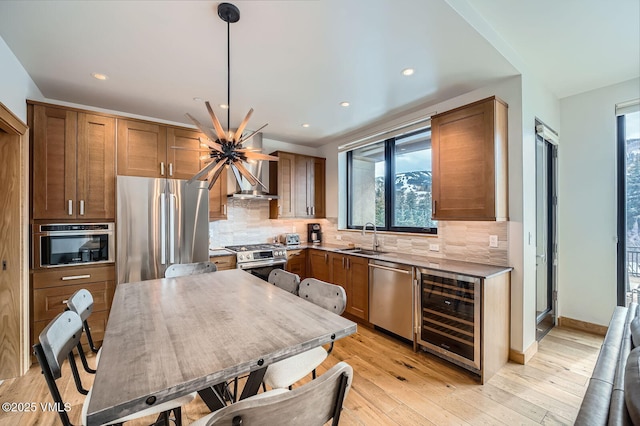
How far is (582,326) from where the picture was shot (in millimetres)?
3201

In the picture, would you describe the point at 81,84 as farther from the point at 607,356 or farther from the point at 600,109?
the point at 600,109

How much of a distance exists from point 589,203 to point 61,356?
4.68 m

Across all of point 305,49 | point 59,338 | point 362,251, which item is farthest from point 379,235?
point 59,338

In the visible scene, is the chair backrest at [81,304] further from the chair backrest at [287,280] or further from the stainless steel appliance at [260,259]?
the stainless steel appliance at [260,259]

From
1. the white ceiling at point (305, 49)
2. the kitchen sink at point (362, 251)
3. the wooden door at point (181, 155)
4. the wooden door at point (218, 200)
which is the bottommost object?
the kitchen sink at point (362, 251)

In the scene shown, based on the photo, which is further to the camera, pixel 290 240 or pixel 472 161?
pixel 290 240

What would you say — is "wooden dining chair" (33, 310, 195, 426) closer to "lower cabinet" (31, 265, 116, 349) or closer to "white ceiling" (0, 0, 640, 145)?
"lower cabinet" (31, 265, 116, 349)

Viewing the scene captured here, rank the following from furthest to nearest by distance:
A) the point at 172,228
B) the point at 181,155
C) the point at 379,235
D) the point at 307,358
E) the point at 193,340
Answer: the point at 379,235, the point at 181,155, the point at 172,228, the point at 307,358, the point at 193,340

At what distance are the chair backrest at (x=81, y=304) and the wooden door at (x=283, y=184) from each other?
2.69 metres

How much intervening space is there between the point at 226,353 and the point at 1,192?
2.70 m

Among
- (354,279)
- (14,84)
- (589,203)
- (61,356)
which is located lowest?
(354,279)

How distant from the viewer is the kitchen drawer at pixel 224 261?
11.7ft

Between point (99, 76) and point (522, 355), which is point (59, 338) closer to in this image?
point (99, 76)

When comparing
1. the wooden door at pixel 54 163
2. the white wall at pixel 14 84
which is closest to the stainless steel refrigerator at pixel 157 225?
the wooden door at pixel 54 163
